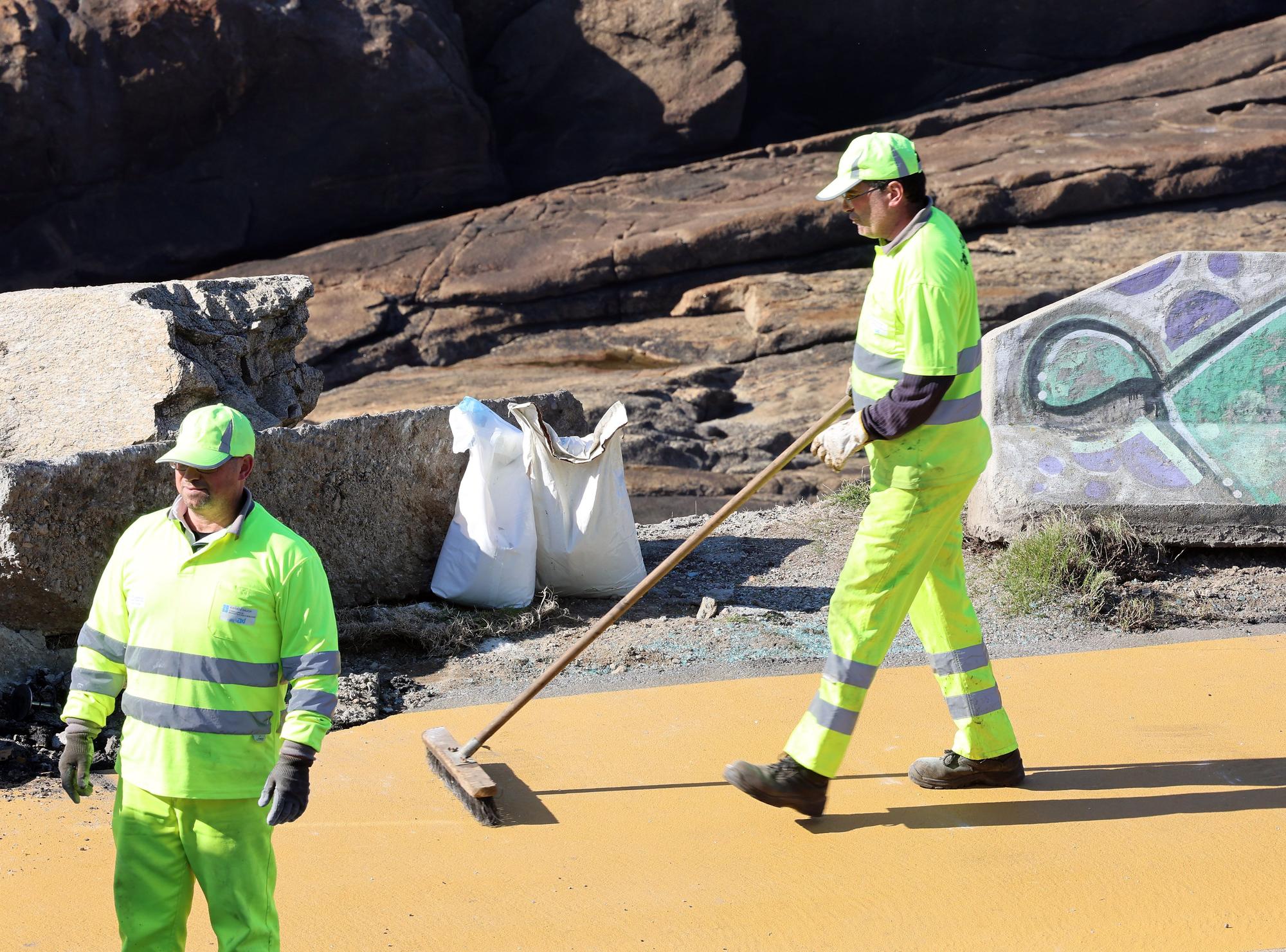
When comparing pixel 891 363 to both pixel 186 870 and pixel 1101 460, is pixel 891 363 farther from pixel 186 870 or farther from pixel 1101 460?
pixel 1101 460

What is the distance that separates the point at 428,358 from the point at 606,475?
9.15 m

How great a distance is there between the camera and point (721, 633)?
Result: 213 inches

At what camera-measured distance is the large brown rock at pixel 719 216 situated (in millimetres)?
14641

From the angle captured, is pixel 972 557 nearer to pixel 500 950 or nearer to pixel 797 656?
pixel 797 656

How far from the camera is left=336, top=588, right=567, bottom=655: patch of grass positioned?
5285 mm

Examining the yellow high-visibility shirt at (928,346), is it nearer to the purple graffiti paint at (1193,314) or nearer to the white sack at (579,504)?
the white sack at (579,504)

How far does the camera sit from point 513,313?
49.1 ft

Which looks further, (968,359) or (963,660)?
(963,660)

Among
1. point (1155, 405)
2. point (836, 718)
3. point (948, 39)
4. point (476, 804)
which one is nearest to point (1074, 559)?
point (1155, 405)

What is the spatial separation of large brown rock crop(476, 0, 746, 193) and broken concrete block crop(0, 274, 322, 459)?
11.1m

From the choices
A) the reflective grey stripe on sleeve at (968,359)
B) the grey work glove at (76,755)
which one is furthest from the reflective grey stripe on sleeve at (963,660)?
the grey work glove at (76,755)

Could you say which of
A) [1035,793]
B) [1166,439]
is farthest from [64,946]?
[1166,439]

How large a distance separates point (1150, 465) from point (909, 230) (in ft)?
10.7

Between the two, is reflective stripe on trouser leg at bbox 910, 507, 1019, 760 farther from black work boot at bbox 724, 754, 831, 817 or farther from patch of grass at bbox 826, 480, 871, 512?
patch of grass at bbox 826, 480, 871, 512
